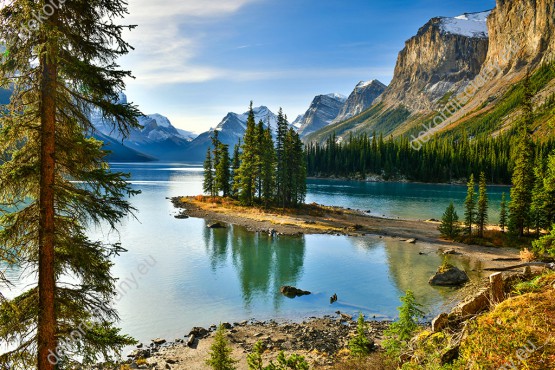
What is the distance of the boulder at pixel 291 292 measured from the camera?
2847 centimetres

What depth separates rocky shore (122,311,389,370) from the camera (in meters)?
17.2

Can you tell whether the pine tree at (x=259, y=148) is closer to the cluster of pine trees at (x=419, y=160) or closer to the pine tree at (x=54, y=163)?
the pine tree at (x=54, y=163)

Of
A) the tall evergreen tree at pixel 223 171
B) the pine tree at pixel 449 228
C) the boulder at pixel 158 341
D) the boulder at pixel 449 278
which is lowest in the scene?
the boulder at pixel 158 341

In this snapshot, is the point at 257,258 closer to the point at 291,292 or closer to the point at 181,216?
the point at 291,292

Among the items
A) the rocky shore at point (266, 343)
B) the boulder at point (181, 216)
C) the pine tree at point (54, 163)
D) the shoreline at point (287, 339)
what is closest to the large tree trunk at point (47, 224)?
the pine tree at point (54, 163)

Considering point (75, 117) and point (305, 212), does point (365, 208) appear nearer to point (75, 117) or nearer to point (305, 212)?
point (305, 212)

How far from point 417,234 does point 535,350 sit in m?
49.5

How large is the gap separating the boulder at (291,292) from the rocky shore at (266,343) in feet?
16.2

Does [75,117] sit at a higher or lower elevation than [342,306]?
higher

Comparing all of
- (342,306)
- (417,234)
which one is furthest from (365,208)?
(342,306)

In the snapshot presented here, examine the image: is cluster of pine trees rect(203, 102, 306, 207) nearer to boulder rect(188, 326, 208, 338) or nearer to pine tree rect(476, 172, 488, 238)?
pine tree rect(476, 172, 488, 238)

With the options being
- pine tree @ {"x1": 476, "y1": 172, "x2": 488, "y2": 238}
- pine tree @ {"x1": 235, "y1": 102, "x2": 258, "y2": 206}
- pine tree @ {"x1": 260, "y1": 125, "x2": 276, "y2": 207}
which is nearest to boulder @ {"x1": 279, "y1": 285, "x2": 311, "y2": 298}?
pine tree @ {"x1": 476, "y1": 172, "x2": 488, "y2": 238}

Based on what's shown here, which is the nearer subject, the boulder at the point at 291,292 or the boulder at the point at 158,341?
the boulder at the point at 158,341

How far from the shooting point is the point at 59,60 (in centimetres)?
787
